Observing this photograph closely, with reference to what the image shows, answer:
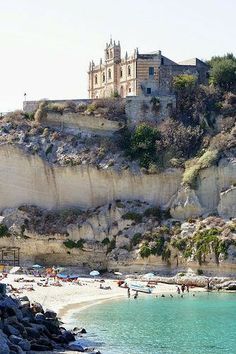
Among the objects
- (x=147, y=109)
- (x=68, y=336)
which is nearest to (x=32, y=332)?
(x=68, y=336)

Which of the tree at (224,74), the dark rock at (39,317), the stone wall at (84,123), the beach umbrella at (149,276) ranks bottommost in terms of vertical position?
the beach umbrella at (149,276)

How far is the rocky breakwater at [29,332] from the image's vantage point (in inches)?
1038

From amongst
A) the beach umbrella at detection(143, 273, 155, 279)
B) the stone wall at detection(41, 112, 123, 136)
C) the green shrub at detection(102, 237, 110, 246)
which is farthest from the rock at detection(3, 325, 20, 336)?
the stone wall at detection(41, 112, 123, 136)

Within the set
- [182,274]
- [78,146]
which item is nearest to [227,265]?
[182,274]

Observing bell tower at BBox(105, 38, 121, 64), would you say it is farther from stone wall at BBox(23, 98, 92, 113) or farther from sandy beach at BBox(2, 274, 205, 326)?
sandy beach at BBox(2, 274, 205, 326)

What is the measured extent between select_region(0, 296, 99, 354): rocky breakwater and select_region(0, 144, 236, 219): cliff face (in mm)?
23249

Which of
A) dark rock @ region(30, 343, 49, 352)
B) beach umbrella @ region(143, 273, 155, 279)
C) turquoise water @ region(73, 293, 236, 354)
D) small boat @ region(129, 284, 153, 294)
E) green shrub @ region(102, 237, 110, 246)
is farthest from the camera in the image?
green shrub @ region(102, 237, 110, 246)

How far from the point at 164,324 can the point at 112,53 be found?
31742 millimetres

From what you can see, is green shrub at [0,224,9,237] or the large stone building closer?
green shrub at [0,224,9,237]

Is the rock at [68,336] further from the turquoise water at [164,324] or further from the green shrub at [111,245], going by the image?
the green shrub at [111,245]

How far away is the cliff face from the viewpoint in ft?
178

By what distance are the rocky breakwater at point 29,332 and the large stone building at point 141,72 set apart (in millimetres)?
31093

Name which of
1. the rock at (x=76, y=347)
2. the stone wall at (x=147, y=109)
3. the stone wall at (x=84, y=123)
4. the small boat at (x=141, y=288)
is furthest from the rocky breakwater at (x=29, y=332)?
the stone wall at (x=147, y=109)

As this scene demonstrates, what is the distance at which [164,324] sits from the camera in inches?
1403
